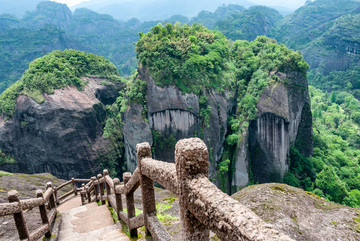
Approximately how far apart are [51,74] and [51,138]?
24.9ft

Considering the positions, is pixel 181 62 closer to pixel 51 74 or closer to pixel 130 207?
pixel 51 74

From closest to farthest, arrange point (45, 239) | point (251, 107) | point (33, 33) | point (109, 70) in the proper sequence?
1. point (45, 239)
2. point (251, 107)
3. point (109, 70)
4. point (33, 33)

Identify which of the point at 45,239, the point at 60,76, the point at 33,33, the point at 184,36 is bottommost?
the point at 45,239

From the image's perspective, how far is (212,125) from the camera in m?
23.7

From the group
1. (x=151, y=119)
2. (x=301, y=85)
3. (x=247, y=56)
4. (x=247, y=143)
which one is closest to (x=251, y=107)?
(x=247, y=143)

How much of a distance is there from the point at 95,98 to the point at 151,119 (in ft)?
32.9

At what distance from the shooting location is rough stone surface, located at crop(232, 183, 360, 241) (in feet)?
10.9

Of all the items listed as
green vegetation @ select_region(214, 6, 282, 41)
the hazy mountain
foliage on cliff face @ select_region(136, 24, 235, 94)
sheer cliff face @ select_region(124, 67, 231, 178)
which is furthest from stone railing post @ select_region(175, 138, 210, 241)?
A: the hazy mountain

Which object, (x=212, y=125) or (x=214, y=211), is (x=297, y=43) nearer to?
(x=212, y=125)

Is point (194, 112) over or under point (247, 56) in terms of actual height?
under

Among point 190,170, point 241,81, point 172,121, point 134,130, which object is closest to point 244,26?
point 241,81

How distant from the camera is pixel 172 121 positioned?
23.2 metres

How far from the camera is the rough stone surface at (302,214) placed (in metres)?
3.31

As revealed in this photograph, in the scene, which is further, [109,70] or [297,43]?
[297,43]
